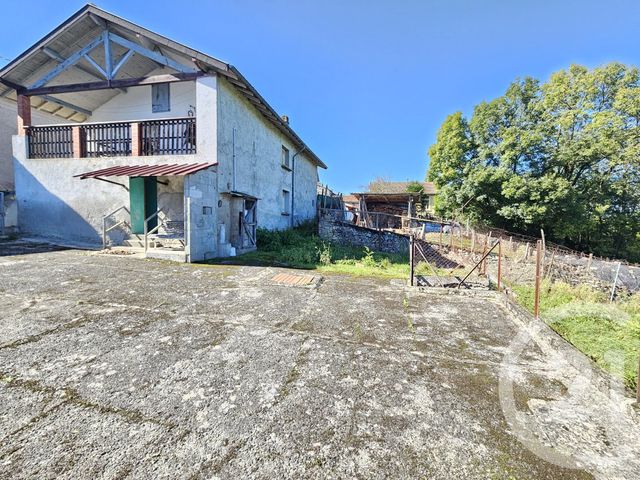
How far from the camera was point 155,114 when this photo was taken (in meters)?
10.0

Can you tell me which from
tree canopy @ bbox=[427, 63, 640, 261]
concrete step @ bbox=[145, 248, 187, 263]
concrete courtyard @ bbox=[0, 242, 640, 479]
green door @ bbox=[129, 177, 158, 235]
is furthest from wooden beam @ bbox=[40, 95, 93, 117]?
tree canopy @ bbox=[427, 63, 640, 261]

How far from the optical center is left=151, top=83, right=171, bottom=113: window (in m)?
9.87

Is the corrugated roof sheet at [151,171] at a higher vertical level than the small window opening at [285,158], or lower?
lower

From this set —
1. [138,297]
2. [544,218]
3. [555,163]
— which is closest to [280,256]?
[138,297]

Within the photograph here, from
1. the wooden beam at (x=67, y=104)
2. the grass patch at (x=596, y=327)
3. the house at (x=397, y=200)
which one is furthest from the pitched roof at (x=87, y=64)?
the house at (x=397, y=200)

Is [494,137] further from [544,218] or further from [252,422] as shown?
[252,422]

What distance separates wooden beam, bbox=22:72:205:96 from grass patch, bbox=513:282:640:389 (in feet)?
31.7

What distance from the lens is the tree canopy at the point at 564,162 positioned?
591 inches

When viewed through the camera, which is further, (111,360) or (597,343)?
(597,343)

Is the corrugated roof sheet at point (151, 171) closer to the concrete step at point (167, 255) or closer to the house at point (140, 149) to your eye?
the house at point (140, 149)

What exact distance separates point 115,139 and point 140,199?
2.28m

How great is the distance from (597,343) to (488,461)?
3745 mm

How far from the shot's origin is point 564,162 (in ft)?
50.5

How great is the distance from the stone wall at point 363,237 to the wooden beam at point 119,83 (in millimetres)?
7751
